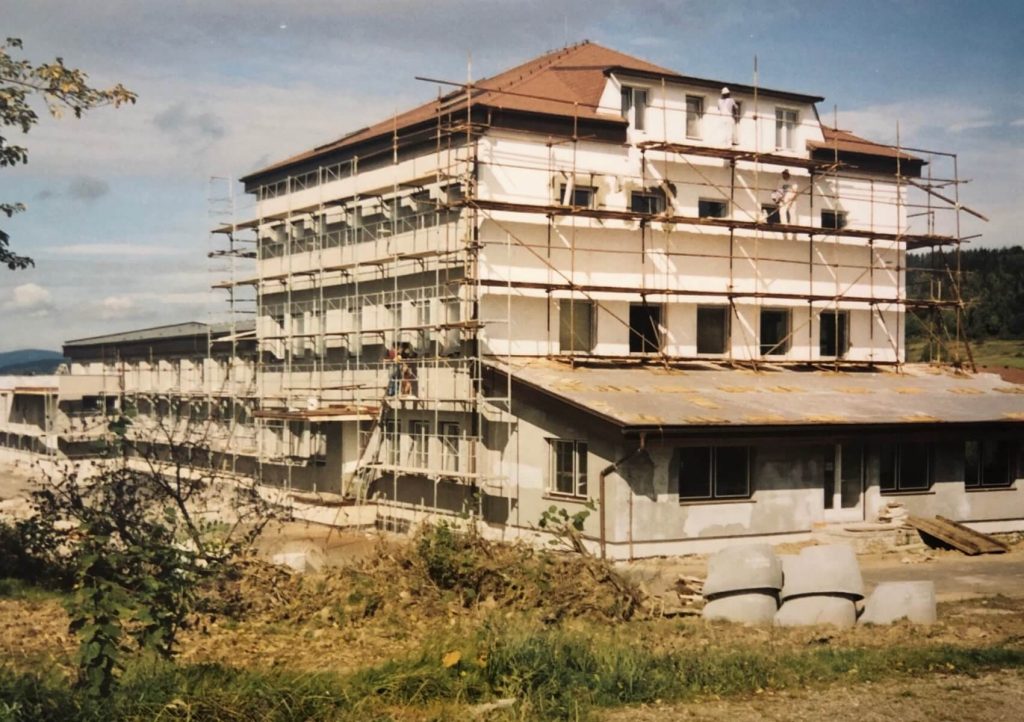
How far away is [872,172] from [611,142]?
10.8 metres

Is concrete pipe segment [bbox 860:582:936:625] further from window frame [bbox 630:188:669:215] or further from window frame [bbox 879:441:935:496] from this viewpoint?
window frame [bbox 630:188:669:215]

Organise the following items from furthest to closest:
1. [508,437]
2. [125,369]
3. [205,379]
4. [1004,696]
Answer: [125,369]
[205,379]
[508,437]
[1004,696]

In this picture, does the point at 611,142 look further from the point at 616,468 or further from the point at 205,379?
the point at 205,379

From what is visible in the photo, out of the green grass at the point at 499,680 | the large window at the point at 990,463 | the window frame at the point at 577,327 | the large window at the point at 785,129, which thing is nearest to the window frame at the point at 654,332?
the window frame at the point at 577,327

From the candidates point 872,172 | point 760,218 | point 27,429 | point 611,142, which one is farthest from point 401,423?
point 27,429

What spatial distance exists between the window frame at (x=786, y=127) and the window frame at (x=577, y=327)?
908 centimetres

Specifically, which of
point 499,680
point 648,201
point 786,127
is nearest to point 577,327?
point 648,201

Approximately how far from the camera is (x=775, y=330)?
36500mm

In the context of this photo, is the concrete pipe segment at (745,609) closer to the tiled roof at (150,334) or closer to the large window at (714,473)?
the large window at (714,473)

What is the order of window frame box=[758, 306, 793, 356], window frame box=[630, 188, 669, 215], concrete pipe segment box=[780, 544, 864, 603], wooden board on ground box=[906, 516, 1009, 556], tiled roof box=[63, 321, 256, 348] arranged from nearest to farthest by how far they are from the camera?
concrete pipe segment box=[780, 544, 864, 603], wooden board on ground box=[906, 516, 1009, 556], window frame box=[630, 188, 669, 215], window frame box=[758, 306, 793, 356], tiled roof box=[63, 321, 256, 348]

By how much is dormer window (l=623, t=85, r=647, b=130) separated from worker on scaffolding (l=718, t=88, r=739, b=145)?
267 centimetres

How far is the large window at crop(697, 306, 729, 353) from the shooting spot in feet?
115

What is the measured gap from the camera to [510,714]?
1129 cm

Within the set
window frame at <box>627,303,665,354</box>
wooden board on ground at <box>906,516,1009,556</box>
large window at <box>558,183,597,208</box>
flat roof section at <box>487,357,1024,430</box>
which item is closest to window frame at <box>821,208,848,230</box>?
flat roof section at <box>487,357,1024,430</box>
